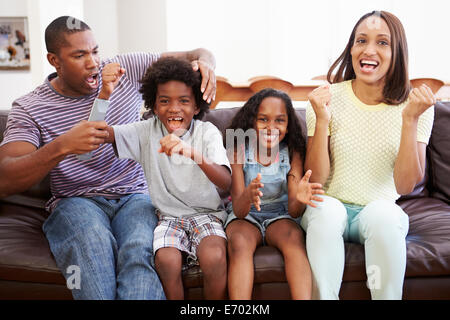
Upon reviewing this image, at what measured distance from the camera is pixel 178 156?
5.64 ft

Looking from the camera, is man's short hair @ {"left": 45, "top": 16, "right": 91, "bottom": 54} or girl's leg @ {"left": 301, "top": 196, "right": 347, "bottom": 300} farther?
man's short hair @ {"left": 45, "top": 16, "right": 91, "bottom": 54}

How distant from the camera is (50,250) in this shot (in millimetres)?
1537

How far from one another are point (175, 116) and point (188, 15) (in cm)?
388

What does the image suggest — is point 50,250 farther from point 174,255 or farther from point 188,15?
point 188,15

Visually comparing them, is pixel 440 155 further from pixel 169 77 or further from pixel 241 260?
pixel 169 77

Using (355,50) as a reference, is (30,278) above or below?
below

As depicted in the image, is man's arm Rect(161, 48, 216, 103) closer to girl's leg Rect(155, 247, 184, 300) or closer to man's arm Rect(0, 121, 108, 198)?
man's arm Rect(0, 121, 108, 198)

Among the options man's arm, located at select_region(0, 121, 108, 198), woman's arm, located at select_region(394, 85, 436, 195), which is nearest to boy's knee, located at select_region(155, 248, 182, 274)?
man's arm, located at select_region(0, 121, 108, 198)

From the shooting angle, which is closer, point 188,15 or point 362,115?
point 362,115

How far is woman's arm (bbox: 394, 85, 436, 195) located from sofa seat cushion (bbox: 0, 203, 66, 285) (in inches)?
48.3

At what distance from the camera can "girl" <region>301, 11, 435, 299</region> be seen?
4.87ft

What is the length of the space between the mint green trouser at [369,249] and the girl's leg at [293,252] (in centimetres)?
3
